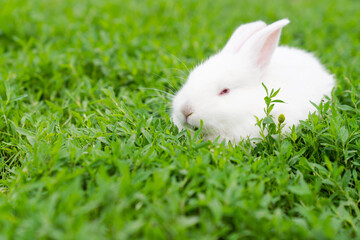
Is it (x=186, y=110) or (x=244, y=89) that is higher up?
(x=244, y=89)

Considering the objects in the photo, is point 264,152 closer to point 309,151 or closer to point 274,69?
point 309,151

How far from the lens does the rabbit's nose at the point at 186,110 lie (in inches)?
127

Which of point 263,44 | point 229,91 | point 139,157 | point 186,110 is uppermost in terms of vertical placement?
point 263,44

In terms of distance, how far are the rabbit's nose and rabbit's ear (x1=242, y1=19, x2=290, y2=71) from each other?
0.78 metres

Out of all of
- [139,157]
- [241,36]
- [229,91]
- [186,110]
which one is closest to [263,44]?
[241,36]

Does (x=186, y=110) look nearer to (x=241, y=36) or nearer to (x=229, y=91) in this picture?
(x=229, y=91)

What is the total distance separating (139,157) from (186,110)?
661mm

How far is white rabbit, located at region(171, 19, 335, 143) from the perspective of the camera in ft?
10.6

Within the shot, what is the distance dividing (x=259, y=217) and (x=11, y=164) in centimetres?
204

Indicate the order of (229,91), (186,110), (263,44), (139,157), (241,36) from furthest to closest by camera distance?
(241,36)
(263,44)
(229,91)
(186,110)
(139,157)

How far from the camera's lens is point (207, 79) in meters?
3.39

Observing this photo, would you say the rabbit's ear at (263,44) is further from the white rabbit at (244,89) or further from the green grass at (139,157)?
the green grass at (139,157)

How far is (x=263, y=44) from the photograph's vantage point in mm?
3527

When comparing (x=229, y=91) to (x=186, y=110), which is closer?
(x=186, y=110)
